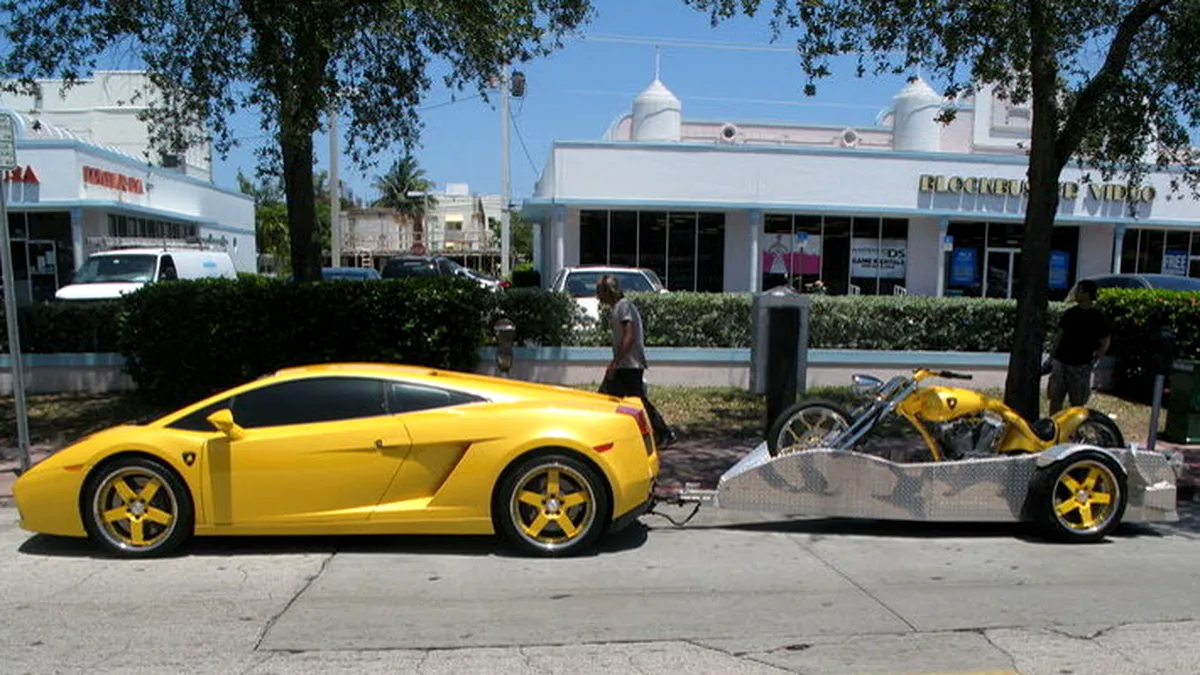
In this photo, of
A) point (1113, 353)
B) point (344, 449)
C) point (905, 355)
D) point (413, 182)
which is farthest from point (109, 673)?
point (413, 182)

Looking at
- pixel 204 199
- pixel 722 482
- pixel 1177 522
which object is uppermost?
pixel 204 199

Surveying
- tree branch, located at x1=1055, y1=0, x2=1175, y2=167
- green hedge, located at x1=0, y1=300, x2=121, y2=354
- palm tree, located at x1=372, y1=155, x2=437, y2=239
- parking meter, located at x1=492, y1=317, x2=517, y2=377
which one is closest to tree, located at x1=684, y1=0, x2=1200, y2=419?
tree branch, located at x1=1055, y1=0, x2=1175, y2=167

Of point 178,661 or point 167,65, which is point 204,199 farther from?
point 178,661

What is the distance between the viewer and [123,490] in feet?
19.6

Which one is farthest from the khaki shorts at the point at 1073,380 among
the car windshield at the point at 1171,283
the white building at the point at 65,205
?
the white building at the point at 65,205

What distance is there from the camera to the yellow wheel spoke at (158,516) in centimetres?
598

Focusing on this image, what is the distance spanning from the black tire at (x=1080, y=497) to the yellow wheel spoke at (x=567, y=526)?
332cm

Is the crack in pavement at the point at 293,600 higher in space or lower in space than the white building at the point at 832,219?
lower

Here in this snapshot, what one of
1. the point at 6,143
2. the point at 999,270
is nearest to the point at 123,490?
the point at 6,143

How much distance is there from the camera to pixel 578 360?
1245 cm

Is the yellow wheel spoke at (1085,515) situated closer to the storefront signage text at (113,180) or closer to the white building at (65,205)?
the white building at (65,205)

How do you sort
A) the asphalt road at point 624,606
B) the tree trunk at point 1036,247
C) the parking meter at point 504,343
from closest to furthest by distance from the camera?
the asphalt road at point 624,606 < the tree trunk at point 1036,247 < the parking meter at point 504,343

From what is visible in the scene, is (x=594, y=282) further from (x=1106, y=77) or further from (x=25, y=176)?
(x=25, y=176)

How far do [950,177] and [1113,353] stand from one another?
13979 millimetres
